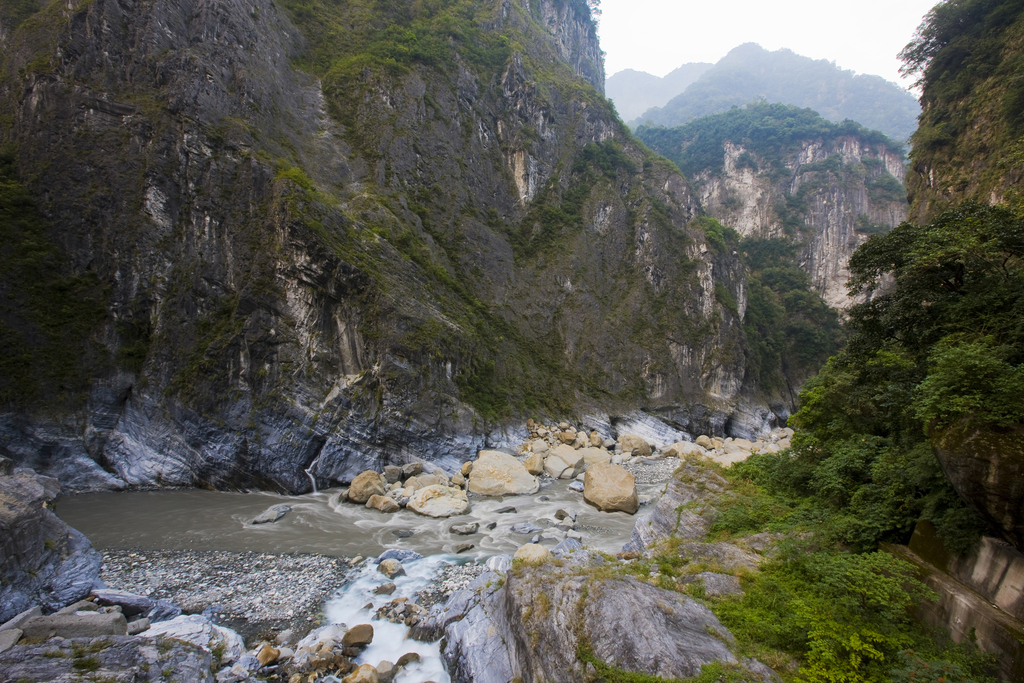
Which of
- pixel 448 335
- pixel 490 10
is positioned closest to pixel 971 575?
pixel 448 335

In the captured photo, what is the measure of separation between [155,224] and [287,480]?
13.0m

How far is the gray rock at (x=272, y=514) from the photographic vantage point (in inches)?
524

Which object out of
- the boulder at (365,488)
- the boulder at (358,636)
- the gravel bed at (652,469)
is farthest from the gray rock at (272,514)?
the gravel bed at (652,469)

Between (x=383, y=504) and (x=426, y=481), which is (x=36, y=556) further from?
(x=426, y=481)

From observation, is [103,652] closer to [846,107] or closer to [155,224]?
[155,224]

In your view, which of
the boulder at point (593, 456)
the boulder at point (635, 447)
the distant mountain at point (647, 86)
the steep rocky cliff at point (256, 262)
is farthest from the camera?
the distant mountain at point (647, 86)

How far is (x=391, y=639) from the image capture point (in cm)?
784

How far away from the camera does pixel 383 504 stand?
14.6 m

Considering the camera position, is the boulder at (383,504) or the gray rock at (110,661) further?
the boulder at (383,504)

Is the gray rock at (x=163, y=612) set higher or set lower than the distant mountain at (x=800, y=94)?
lower

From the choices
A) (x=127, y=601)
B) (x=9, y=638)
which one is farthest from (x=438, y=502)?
(x=9, y=638)

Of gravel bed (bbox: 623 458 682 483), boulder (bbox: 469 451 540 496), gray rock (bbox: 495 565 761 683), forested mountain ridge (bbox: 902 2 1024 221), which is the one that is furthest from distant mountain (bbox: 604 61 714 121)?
gray rock (bbox: 495 565 761 683)

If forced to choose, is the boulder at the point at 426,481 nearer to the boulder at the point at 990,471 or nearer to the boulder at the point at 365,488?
the boulder at the point at 365,488

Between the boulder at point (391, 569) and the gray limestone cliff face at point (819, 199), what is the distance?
53.8 meters
